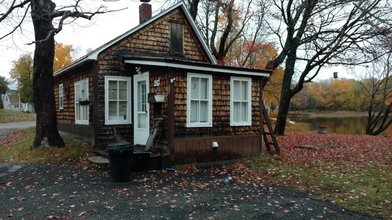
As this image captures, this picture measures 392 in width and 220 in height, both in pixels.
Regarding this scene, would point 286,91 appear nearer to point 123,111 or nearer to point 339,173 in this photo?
point 339,173

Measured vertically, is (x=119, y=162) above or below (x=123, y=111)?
below

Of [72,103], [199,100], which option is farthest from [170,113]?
[72,103]

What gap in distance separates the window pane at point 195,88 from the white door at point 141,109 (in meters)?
1.53

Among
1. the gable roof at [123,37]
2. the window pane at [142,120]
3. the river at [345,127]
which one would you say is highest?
the gable roof at [123,37]

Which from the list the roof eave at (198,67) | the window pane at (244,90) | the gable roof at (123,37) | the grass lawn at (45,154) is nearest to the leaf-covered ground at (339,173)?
the window pane at (244,90)

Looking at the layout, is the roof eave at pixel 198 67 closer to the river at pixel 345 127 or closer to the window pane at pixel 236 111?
the window pane at pixel 236 111

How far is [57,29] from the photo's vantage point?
9977 mm

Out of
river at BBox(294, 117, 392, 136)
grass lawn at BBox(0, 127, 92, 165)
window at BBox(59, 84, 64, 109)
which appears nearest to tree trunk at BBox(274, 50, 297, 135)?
river at BBox(294, 117, 392, 136)

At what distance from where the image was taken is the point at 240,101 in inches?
399

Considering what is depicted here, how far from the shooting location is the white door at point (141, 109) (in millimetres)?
9508

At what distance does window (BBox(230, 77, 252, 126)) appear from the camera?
991 centimetres

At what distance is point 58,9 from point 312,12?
13.3 meters

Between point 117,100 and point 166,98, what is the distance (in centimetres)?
290

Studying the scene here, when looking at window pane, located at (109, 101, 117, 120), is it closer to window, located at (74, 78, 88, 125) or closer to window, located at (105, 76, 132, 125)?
window, located at (105, 76, 132, 125)
